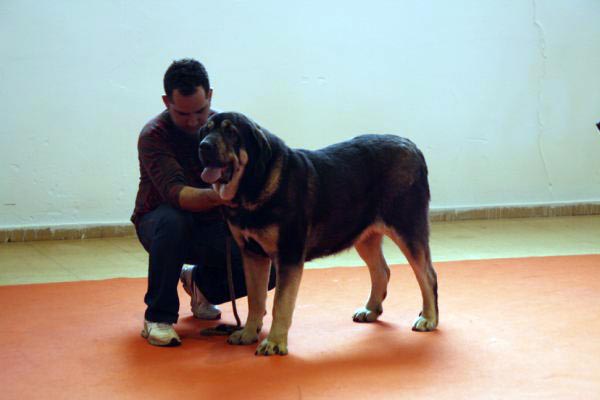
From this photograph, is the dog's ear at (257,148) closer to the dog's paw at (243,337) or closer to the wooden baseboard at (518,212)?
the dog's paw at (243,337)

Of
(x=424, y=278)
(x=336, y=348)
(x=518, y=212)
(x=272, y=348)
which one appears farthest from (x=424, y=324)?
(x=518, y=212)

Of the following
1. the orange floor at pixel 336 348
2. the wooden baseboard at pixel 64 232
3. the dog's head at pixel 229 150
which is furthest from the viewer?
the wooden baseboard at pixel 64 232

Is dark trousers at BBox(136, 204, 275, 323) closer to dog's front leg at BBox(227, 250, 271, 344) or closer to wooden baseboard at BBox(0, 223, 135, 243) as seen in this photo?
dog's front leg at BBox(227, 250, 271, 344)

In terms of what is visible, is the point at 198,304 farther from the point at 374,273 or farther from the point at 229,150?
the point at 229,150

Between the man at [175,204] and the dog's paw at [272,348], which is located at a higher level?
the man at [175,204]

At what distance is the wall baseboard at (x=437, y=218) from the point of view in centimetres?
725

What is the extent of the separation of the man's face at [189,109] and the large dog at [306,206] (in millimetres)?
297

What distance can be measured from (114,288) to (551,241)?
3731 millimetres

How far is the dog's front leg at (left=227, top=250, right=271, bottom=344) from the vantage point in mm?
4094

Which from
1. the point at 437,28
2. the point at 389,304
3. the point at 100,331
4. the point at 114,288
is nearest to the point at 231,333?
the point at 100,331

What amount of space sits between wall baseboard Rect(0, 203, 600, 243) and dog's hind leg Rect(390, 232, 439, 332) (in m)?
3.82

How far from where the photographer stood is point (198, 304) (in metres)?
4.65

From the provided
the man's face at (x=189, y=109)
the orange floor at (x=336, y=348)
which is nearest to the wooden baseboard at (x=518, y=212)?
the orange floor at (x=336, y=348)

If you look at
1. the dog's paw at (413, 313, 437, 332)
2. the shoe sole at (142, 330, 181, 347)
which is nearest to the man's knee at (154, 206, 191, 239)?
the shoe sole at (142, 330, 181, 347)
